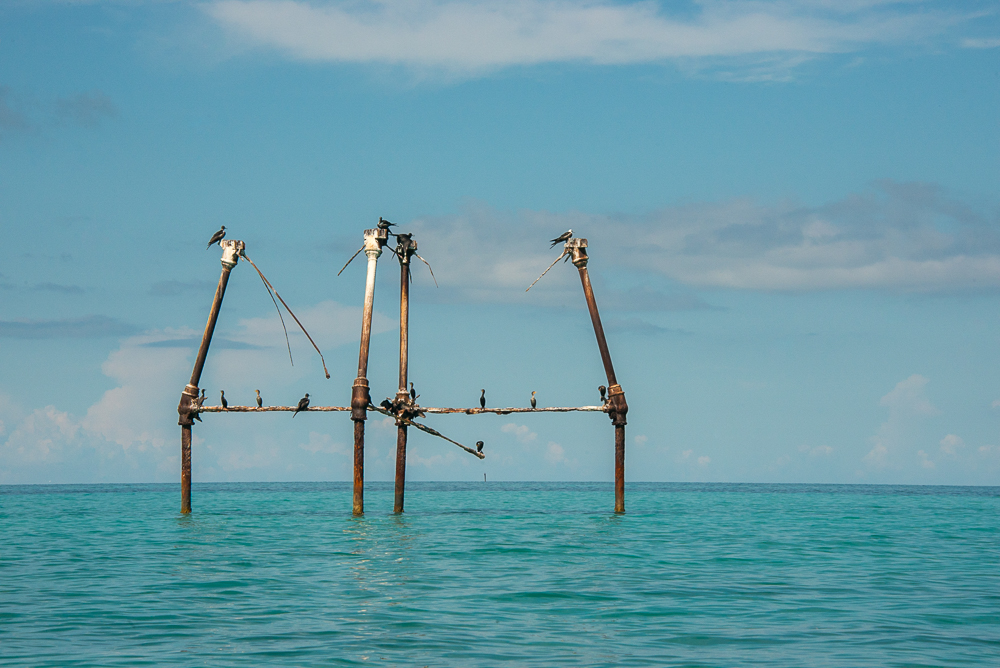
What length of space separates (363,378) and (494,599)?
44.2 ft

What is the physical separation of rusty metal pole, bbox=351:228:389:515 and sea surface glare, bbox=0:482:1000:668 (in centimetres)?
206

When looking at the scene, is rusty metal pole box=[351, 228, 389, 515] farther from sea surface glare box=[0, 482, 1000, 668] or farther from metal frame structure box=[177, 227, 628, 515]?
sea surface glare box=[0, 482, 1000, 668]

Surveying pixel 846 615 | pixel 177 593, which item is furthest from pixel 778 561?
pixel 177 593

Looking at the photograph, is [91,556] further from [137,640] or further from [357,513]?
[137,640]

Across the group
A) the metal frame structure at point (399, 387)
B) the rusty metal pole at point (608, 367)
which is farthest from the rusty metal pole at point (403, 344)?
the rusty metal pole at point (608, 367)

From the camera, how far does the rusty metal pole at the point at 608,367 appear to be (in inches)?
1161

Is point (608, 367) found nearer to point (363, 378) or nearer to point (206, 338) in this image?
point (363, 378)

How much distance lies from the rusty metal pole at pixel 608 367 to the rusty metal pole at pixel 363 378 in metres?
Result: 6.30

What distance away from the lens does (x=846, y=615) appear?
569 inches

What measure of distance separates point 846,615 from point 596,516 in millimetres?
21743

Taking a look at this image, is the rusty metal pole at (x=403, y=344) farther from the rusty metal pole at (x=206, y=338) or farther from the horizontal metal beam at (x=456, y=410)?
the rusty metal pole at (x=206, y=338)

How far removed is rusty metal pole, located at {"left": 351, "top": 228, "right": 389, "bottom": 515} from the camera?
91.8ft

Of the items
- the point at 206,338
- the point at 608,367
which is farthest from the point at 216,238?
the point at 608,367

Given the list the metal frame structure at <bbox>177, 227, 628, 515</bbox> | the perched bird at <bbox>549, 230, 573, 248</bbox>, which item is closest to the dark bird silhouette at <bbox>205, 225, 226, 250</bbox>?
the metal frame structure at <bbox>177, 227, 628, 515</bbox>
